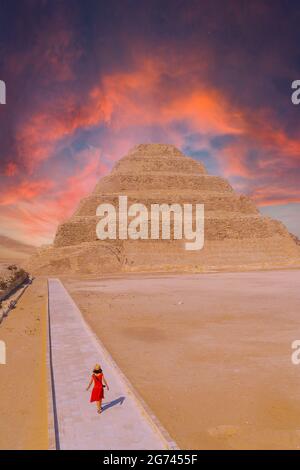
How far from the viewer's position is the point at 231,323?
14.2 metres

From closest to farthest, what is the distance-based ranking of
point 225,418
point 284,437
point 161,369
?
1. point 284,437
2. point 225,418
3. point 161,369

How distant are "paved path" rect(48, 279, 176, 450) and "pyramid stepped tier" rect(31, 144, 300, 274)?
129ft

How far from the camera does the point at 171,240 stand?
5581cm

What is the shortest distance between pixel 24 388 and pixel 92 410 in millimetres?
2147

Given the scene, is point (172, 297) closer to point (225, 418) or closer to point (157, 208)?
point (225, 418)

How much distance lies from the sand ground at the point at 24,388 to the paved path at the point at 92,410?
0.91 feet

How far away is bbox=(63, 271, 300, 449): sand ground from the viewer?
19.7ft
